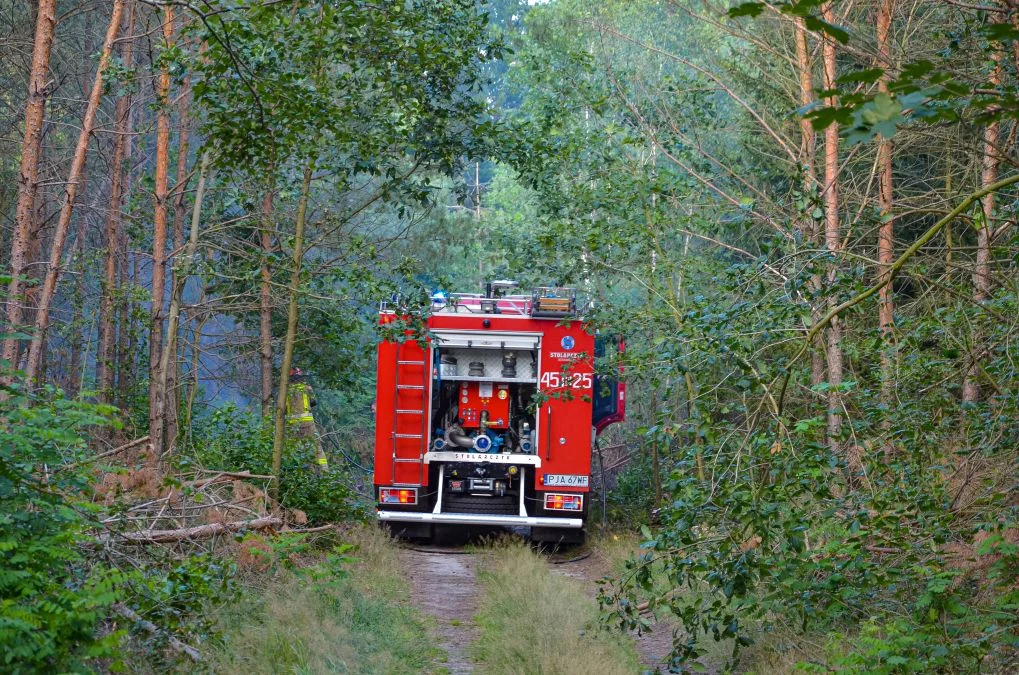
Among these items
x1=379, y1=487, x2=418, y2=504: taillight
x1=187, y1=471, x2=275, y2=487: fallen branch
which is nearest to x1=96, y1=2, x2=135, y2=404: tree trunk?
x1=379, y1=487, x2=418, y2=504: taillight

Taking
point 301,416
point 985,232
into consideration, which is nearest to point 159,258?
point 301,416

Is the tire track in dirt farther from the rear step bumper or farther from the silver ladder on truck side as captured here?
the silver ladder on truck side

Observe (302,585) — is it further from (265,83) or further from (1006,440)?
(1006,440)

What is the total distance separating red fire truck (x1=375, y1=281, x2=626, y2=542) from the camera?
1460cm

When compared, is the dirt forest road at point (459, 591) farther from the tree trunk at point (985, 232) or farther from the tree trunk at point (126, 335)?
the tree trunk at point (126, 335)

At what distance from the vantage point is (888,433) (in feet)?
24.2

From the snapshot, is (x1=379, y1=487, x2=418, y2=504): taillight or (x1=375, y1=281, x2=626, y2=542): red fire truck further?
(x1=379, y1=487, x2=418, y2=504): taillight

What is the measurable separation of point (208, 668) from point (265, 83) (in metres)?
3.96

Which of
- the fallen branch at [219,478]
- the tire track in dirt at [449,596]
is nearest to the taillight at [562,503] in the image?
the tire track in dirt at [449,596]

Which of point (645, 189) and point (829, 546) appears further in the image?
point (645, 189)

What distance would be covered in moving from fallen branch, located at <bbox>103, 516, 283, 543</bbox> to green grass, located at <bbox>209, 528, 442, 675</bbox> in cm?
59

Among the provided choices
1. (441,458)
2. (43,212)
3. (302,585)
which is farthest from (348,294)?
(43,212)

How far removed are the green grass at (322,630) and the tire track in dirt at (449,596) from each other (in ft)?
0.70

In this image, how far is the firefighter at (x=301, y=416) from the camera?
571 inches
